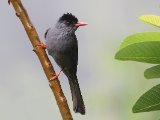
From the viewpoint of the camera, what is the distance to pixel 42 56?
210 cm

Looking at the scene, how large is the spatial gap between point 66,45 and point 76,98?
3.10 ft

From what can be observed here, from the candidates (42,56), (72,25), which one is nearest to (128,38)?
(42,56)

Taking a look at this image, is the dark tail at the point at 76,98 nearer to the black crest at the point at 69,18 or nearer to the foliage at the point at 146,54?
the black crest at the point at 69,18

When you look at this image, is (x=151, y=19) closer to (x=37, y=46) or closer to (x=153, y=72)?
(x=153, y=72)

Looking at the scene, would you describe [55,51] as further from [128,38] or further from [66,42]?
[128,38]

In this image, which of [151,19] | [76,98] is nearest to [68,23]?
[76,98]

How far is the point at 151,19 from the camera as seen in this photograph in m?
1.80

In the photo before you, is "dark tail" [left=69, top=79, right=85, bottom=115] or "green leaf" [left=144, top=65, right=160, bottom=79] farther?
"dark tail" [left=69, top=79, right=85, bottom=115]

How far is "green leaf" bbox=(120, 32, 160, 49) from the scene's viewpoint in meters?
1.58

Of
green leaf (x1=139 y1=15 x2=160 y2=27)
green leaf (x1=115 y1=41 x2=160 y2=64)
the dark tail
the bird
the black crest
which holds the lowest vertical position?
the dark tail

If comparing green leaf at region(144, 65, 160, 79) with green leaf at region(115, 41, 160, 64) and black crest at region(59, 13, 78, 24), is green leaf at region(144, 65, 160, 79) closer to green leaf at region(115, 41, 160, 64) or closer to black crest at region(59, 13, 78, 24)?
green leaf at region(115, 41, 160, 64)

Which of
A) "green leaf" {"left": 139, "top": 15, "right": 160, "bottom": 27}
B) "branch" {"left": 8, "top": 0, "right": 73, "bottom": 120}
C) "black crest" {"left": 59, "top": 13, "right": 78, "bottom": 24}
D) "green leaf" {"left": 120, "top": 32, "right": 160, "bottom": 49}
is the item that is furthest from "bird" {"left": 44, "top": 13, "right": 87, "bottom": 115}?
"green leaf" {"left": 120, "top": 32, "right": 160, "bottom": 49}

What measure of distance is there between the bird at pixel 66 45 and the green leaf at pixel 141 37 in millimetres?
1894

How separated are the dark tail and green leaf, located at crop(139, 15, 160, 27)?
1080 mm
